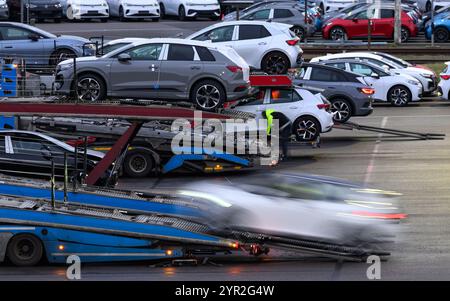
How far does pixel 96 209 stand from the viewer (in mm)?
17594

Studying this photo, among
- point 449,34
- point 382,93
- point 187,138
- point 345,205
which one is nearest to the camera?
point 345,205

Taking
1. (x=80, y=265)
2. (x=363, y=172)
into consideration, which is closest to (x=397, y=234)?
(x=80, y=265)

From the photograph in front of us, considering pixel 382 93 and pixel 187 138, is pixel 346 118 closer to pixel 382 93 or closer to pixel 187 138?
pixel 382 93

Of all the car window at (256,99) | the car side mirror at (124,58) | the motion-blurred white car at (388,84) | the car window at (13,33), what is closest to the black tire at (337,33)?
the motion-blurred white car at (388,84)

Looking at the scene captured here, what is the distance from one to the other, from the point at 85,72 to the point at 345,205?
10300mm

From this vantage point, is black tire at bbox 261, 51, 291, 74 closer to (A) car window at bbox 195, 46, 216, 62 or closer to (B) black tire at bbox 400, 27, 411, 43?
(A) car window at bbox 195, 46, 216, 62

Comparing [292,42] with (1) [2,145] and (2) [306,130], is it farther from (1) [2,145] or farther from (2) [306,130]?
(1) [2,145]

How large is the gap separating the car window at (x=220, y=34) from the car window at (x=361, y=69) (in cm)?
540

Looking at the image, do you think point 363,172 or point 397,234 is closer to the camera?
point 397,234

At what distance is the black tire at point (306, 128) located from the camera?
27.3 meters

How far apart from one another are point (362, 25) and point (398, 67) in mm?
7063

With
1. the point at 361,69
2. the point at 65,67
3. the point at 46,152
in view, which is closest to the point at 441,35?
the point at 361,69

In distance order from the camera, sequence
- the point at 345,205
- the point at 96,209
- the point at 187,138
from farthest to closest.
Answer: the point at 187,138 → the point at 96,209 → the point at 345,205

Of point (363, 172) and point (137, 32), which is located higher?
point (137, 32)
